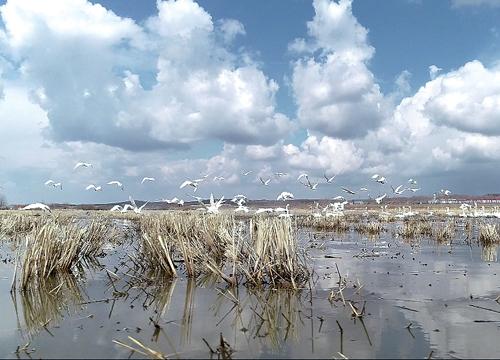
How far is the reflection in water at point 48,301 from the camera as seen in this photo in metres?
8.24

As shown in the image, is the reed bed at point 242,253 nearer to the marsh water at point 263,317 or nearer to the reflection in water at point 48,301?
the marsh water at point 263,317

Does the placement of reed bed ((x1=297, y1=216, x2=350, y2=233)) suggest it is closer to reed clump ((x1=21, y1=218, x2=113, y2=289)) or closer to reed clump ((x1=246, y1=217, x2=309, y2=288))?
reed clump ((x1=246, y1=217, x2=309, y2=288))

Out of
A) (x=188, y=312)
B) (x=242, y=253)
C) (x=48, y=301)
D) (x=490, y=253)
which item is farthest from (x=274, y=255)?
(x=490, y=253)

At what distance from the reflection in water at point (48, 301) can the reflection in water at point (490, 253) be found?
43.7 ft

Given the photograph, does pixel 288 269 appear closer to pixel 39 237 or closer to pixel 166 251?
pixel 166 251

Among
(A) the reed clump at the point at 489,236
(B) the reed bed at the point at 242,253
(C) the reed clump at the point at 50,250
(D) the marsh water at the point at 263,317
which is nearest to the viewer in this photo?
(D) the marsh water at the point at 263,317

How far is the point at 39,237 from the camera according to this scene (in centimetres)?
1098

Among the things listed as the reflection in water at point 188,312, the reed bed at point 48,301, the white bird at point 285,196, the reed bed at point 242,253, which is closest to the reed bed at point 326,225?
the white bird at point 285,196

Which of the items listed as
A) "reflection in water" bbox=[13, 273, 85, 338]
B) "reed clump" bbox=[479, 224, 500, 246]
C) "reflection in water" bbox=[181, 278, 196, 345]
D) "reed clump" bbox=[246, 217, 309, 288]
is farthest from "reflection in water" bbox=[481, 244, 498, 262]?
"reflection in water" bbox=[13, 273, 85, 338]

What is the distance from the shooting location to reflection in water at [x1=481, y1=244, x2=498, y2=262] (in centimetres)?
1703

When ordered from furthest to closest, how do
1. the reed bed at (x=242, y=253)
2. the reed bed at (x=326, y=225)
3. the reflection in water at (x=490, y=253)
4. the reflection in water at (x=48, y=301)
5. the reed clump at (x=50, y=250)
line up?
1. the reed bed at (x=326, y=225)
2. the reflection in water at (x=490, y=253)
3. the reed bed at (x=242, y=253)
4. the reed clump at (x=50, y=250)
5. the reflection in water at (x=48, y=301)

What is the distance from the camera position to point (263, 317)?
852 cm

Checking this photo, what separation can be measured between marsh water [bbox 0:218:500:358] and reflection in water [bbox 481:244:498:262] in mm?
3445

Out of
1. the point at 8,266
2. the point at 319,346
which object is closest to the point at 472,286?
the point at 319,346
